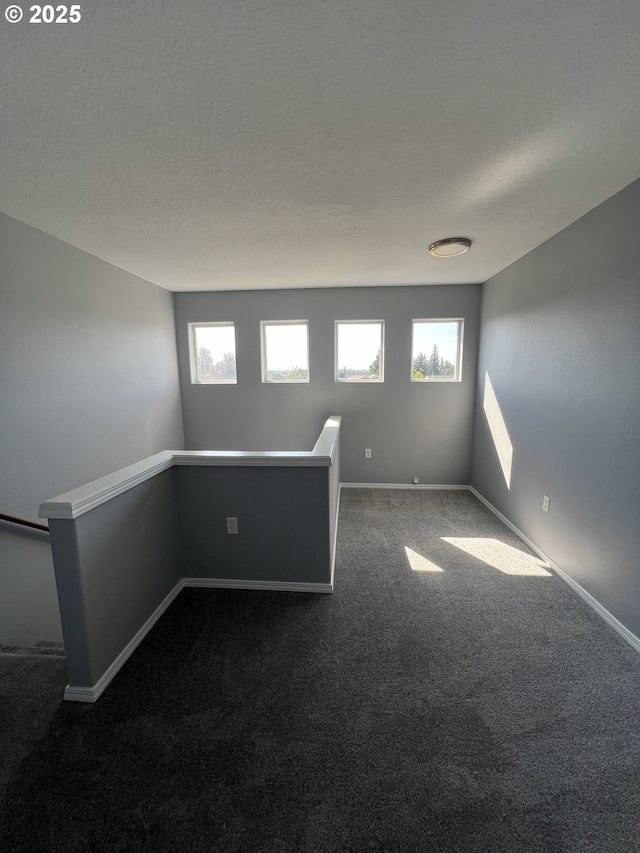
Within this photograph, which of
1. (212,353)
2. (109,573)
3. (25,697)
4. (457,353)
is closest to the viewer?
(25,697)

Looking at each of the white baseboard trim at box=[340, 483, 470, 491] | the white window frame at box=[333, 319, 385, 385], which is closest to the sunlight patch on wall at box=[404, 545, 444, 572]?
the white baseboard trim at box=[340, 483, 470, 491]

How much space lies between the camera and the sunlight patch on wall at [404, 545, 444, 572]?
2520 millimetres

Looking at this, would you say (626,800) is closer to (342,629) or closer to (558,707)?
(558,707)

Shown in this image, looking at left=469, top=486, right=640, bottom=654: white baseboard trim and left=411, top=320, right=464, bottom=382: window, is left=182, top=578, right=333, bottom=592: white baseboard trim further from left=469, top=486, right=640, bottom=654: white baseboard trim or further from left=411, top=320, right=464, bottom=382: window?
left=411, top=320, right=464, bottom=382: window

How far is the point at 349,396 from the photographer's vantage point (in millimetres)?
4227

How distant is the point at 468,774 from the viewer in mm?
1198

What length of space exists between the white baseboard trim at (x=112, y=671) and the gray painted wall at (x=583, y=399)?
269 cm

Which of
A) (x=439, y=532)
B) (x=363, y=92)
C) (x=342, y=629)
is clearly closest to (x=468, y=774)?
(x=342, y=629)

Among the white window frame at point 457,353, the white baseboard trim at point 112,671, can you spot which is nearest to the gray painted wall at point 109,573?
the white baseboard trim at point 112,671

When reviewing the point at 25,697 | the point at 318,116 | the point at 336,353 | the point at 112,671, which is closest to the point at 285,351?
the point at 336,353

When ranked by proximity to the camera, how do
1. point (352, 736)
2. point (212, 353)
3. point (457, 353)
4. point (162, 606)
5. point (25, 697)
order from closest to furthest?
point (352, 736) < point (25, 697) < point (162, 606) < point (457, 353) < point (212, 353)

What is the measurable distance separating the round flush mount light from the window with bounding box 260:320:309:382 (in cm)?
184

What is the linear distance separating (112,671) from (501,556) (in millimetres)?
2701

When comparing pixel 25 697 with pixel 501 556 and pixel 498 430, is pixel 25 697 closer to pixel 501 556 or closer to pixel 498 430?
pixel 501 556
